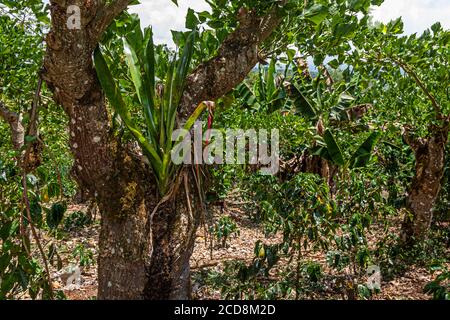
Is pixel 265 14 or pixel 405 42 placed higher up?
pixel 405 42

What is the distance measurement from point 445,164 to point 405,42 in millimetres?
2501

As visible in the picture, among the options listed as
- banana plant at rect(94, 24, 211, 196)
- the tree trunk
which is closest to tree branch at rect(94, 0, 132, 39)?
banana plant at rect(94, 24, 211, 196)

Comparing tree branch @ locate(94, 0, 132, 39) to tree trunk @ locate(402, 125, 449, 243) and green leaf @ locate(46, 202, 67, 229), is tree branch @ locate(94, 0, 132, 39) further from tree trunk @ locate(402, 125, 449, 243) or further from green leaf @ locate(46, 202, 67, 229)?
tree trunk @ locate(402, 125, 449, 243)

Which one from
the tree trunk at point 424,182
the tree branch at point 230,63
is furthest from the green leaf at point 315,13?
the tree trunk at point 424,182

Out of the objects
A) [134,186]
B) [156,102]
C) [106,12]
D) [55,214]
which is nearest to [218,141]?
[156,102]

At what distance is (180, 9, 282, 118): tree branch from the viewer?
2.58 metres

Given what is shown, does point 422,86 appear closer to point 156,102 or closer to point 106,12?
point 156,102

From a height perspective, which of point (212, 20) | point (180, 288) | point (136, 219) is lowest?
point (180, 288)

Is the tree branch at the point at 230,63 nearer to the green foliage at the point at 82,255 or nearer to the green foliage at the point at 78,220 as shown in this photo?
the green foliage at the point at 78,220

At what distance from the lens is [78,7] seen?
202cm

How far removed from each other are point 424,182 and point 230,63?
3595mm
